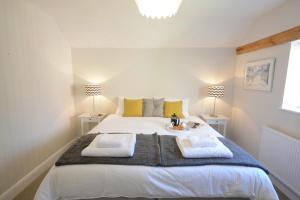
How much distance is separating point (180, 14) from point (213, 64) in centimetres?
131

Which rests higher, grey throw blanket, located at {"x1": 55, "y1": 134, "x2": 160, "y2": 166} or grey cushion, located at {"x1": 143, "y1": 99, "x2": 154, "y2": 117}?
grey cushion, located at {"x1": 143, "y1": 99, "x2": 154, "y2": 117}

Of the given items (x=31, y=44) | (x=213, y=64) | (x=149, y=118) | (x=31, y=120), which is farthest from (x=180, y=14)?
(x=31, y=120)

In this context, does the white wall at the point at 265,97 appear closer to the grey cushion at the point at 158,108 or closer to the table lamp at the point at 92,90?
the grey cushion at the point at 158,108

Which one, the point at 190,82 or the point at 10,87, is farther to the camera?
the point at 190,82

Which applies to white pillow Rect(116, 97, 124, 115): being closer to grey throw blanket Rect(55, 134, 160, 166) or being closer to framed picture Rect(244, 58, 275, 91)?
grey throw blanket Rect(55, 134, 160, 166)

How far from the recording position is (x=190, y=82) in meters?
3.45

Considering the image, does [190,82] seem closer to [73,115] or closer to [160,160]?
[160,160]

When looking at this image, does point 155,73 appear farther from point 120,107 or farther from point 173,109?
point 120,107

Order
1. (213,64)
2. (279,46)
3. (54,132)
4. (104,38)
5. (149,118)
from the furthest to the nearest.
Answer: (213,64) < (104,38) < (149,118) < (54,132) < (279,46)

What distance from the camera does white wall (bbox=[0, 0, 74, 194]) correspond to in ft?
5.93

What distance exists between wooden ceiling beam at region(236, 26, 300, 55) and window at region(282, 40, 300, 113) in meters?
0.10

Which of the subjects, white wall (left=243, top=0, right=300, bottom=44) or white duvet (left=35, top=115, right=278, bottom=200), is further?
white wall (left=243, top=0, right=300, bottom=44)

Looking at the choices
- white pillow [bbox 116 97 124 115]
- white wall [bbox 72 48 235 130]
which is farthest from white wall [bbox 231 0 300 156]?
white pillow [bbox 116 97 124 115]

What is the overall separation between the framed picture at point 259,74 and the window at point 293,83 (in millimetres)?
228
